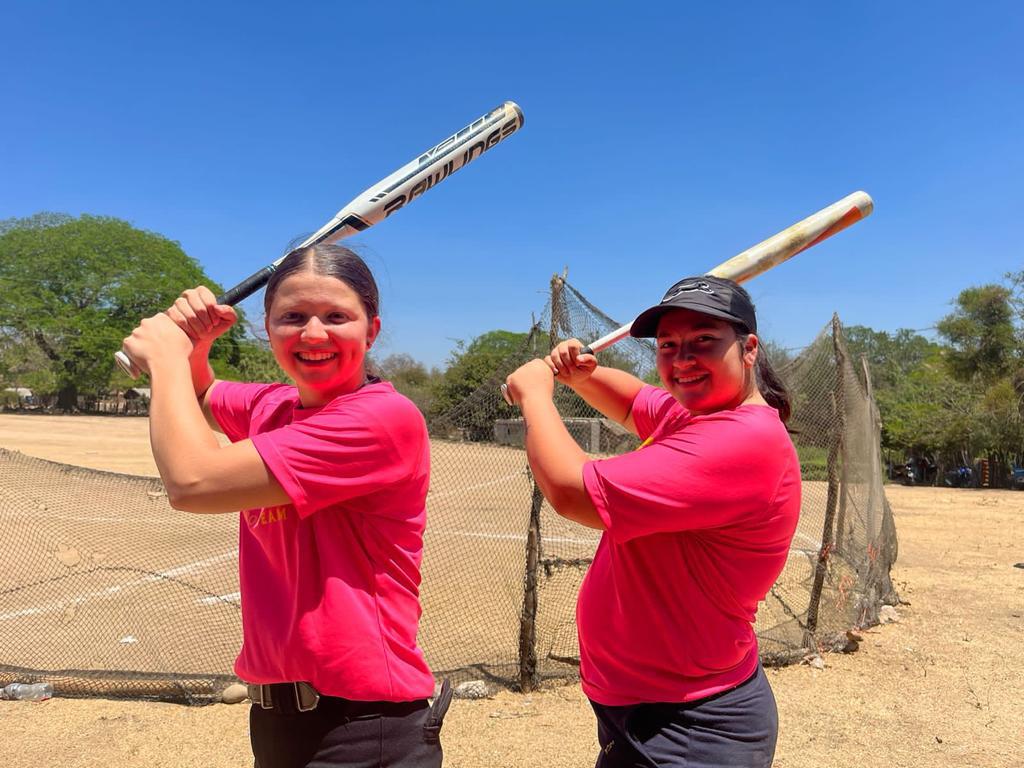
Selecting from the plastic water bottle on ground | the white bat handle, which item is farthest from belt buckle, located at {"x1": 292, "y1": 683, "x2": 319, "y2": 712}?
the plastic water bottle on ground

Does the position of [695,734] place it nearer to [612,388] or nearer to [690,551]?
[690,551]

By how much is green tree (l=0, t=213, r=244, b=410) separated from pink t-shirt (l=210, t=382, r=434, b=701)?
39540 mm

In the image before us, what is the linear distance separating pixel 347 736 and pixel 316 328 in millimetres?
865

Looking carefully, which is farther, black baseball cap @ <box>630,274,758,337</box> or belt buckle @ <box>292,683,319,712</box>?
black baseball cap @ <box>630,274,758,337</box>

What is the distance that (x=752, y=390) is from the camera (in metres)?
1.91

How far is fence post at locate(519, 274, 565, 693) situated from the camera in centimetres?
471

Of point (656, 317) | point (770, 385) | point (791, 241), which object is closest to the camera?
point (656, 317)

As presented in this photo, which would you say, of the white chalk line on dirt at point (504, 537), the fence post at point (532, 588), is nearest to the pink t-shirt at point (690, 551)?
the fence post at point (532, 588)

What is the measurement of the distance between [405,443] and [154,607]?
210 inches

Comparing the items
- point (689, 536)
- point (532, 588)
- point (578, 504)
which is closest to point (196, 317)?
point (578, 504)

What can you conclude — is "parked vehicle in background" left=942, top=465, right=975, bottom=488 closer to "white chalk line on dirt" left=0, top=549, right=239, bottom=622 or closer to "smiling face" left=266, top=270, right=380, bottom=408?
"white chalk line on dirt" left=0, top=549, right=239, bottom=622

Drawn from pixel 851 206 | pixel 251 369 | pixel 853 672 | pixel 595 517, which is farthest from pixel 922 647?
pixel 251 369

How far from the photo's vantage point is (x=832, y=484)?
592 centimetres

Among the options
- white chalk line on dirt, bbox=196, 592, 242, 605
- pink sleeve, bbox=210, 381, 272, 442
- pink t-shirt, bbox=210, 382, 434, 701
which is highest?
pink sleeve, bbox=210, 381, 272, 442
